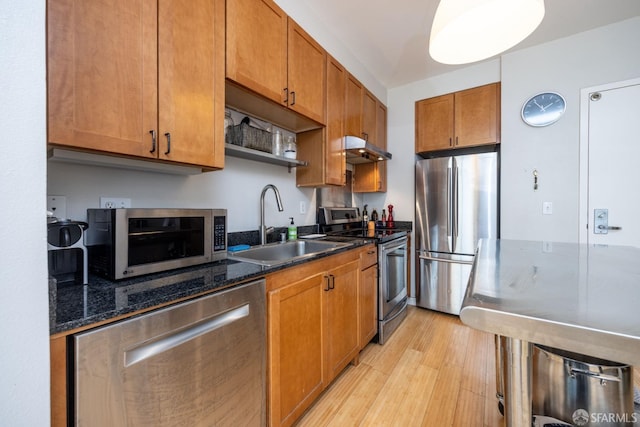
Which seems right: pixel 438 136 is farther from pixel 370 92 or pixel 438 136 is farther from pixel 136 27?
pixel 136 27

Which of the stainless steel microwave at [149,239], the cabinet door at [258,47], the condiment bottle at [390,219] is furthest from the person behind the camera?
the condiment bottle at [390,219]

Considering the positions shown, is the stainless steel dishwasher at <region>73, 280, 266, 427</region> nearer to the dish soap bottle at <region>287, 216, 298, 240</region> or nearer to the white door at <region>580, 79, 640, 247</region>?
the dish soap bottle at <region>287, 216, 298, 240</region>

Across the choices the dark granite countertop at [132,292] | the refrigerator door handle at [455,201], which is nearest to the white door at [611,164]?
the refrigerator door handle at [455,201]

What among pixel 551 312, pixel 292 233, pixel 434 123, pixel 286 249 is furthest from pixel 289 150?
pixel 434 123

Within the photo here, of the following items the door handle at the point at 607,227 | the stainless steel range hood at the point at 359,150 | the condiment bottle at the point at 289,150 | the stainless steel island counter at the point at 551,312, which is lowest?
the stainless steel island counter at the point at 551,312

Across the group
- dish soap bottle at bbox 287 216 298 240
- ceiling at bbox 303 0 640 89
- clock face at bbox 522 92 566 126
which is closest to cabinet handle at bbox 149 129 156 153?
dish soap bottle at bbox 287 216 298 240

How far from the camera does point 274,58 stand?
1.59 m

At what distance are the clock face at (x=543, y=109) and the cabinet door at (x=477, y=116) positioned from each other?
25 cm

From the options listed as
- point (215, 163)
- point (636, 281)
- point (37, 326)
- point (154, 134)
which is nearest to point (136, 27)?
point (154, 134)

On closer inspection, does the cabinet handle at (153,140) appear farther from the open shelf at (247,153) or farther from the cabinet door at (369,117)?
the cabinet door at (369,117)

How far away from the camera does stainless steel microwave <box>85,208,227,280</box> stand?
0.94 m

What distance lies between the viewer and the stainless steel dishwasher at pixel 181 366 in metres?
0.68

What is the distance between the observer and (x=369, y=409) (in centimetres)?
153

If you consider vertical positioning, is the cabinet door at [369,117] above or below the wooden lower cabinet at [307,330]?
above
